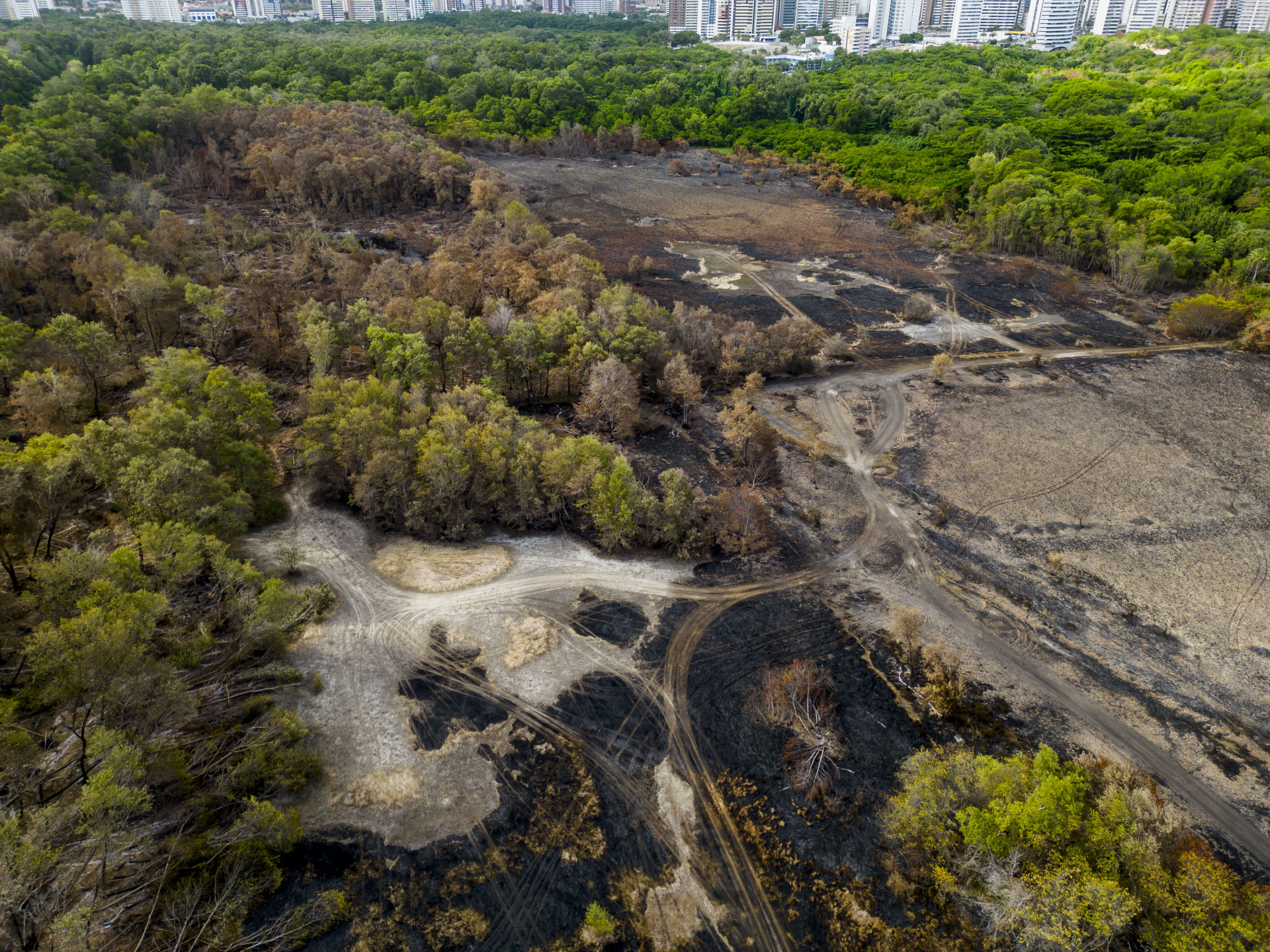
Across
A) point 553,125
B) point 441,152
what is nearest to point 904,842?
point 441,152

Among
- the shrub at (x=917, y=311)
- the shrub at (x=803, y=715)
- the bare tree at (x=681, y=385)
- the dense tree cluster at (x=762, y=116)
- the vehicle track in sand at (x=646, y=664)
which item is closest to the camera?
the vehicle track in sand at (x=646, y=664)

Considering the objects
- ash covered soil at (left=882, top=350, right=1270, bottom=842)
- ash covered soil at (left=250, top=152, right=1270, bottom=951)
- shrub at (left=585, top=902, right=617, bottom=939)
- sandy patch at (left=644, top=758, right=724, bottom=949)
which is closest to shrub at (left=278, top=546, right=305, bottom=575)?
ash covered soil at (left=250, top=152, right=1270, bottom=951)

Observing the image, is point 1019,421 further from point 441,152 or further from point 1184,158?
point 441,152

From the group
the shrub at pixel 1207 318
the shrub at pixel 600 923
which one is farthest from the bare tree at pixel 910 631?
the shrub at pixel 1207 318

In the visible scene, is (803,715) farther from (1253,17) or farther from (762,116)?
(1253,17)

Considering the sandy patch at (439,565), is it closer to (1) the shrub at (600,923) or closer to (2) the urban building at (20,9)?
(1) the shrub at (600,923)

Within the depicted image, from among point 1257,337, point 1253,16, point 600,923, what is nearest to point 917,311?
point 1257,337

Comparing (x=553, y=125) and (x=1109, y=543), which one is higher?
(x=553, y=125)
